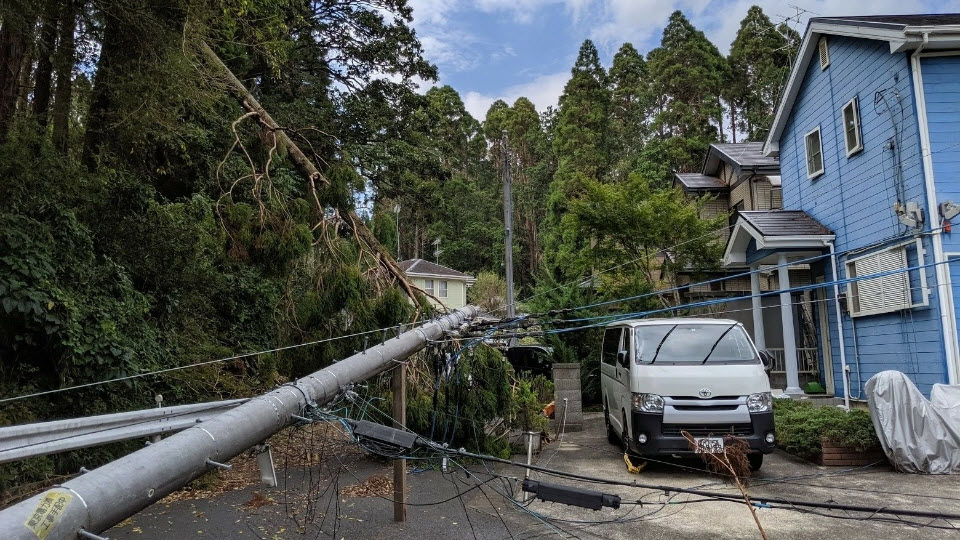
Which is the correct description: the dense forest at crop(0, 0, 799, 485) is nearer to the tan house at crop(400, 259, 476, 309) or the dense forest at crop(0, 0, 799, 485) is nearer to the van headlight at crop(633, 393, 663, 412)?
the van headlight at crop(633, 393, 663, 412)

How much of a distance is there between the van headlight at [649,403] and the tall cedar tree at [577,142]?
2000 cm

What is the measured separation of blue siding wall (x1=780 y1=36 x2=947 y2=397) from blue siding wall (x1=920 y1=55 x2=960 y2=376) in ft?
0.72

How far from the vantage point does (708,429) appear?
22.8 feet

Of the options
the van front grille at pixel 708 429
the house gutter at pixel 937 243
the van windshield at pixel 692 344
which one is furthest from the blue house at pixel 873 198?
the van front grille at pixel 708 429

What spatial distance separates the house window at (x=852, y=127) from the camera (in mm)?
10555

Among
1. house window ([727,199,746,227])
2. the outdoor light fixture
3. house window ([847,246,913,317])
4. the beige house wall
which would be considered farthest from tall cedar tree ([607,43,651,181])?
the outdoor light fixture

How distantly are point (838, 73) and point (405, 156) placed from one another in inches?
417

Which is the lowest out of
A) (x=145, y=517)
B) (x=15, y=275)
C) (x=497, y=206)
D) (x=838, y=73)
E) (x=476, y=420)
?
(x=145, y=517)

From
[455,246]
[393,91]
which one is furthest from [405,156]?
[455,246]

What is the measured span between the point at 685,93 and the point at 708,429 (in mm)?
28648

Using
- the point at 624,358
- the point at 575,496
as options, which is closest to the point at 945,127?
the point at 624,358

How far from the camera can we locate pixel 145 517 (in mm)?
6293

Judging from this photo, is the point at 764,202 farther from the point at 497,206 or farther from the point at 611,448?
the point at 497,206

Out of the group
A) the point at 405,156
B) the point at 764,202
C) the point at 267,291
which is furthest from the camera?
the point at 764,202
